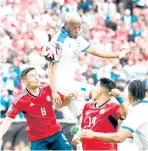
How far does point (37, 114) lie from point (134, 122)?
2.76 meters

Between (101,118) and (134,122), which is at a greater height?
(134,122)

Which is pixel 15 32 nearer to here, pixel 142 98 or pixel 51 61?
pixel 51 61

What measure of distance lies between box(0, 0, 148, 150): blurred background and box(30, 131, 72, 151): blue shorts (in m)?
3.05

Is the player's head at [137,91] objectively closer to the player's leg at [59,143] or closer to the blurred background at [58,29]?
the player's leg at [59,143]

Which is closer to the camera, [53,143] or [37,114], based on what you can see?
[37,114]

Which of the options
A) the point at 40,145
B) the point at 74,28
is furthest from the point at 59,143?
the point at 74,28

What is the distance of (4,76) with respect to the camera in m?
17.0

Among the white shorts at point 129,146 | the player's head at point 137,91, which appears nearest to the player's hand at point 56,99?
the white shorts at point 129,146

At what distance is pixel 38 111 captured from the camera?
1077cm

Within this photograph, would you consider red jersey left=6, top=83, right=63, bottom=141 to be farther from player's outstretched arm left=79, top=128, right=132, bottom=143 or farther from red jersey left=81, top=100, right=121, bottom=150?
player's outstretched arm left=79, top=128, right=132, bottom=143

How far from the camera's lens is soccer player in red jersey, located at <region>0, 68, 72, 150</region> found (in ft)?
34.7

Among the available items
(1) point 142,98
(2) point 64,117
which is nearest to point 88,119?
(1) point 142,98

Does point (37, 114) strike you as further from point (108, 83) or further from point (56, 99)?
point (108, 83)

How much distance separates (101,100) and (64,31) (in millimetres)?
1002
